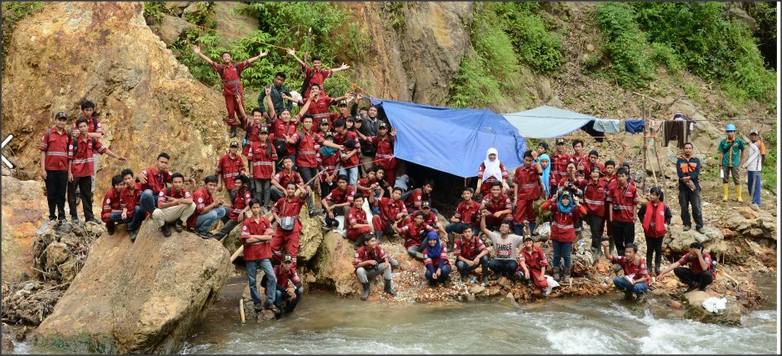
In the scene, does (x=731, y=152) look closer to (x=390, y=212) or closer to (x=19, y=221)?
(x=390, y=212)

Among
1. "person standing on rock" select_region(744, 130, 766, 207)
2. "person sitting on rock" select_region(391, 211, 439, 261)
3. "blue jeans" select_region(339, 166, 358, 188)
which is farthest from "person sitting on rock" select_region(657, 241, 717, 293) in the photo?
"blue jeans" select_region(339, 166, 358, 188)

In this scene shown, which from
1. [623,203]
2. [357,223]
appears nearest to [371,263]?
[357,223]

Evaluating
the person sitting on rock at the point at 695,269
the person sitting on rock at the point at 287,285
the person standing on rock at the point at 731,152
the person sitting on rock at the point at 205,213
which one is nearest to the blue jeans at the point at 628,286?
the person sitting on rock at the point at 695,269

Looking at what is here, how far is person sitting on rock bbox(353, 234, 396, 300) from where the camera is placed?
11.6 meters

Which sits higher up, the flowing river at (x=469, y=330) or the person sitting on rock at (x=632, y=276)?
the person sitting on rock at (x=632, y=276)

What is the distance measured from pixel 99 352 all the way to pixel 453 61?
36.9ft

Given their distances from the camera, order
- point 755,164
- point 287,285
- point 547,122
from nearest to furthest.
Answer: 1. point 287,285
2. point 755,164
3. point 547,122

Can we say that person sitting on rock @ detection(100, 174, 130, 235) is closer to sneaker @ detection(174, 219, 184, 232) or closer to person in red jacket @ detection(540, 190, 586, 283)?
sneaker @ detection(174, 219, 184, 232)

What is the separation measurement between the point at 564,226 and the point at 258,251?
183 inches

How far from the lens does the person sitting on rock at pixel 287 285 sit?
35.2ft

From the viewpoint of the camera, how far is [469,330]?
10.4m

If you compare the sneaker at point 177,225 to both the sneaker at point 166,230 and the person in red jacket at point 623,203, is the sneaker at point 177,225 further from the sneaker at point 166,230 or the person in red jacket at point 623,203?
the person in red jacket at point 623,203

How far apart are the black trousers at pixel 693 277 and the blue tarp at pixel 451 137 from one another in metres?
3.79

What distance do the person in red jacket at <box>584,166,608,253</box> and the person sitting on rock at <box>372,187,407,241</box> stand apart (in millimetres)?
2956
